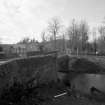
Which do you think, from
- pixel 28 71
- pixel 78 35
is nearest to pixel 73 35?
pixel 78 35

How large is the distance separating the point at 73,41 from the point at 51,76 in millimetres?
31119

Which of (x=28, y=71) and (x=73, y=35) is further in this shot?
(x=73, y=35)

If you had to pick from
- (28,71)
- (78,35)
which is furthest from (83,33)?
(28,71)

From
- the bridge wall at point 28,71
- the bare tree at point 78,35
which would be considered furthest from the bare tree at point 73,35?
the bridge wall at point 28,71

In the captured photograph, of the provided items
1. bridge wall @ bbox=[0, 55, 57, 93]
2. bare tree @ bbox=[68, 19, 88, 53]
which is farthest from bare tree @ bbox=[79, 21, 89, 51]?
bridge wall @ bbox=[0, 55, 57, 93]

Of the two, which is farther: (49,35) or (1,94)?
(49,35)

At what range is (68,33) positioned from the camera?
40594 millimetres

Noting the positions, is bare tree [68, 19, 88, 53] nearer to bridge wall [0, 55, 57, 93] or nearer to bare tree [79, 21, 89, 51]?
bare tree [79, 21, 89, 51]

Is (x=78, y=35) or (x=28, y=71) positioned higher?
(x=78, y=35)

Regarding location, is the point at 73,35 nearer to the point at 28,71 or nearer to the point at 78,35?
the point at 78,35

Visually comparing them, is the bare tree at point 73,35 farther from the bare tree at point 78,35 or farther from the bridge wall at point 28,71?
the bridge wall at point 28,71

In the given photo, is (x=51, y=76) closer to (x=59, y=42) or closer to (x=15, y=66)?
(x=15, y=66)

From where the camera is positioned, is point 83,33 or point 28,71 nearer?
point 28,71

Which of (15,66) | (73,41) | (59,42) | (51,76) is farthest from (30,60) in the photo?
(59,42)
